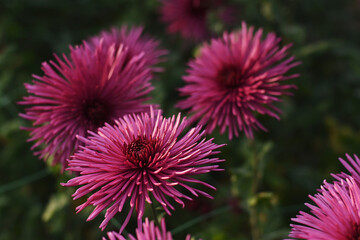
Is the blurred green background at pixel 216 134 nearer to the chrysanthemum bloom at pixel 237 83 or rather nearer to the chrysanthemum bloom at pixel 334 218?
the chrysanthemum bloom at pixel 237 83

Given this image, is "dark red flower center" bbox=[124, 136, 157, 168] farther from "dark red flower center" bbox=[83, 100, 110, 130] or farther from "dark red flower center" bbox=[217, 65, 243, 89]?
"dark red flower center" bbox=[217, 65, 243, 89]

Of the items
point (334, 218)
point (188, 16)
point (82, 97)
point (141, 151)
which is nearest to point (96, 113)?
point (82, 97)

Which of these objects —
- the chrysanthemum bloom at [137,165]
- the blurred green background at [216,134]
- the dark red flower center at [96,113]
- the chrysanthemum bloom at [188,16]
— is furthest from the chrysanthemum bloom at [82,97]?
the chrysanthemum bloom at [188,16]

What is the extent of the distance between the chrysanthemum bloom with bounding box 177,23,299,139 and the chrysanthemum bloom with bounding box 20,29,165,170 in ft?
0.43

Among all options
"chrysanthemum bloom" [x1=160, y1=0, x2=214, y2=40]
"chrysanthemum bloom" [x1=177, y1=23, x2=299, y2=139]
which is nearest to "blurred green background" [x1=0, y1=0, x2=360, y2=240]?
"chrysanthemum bloom" [x1=160, y1=0, x2=214, y2=40]

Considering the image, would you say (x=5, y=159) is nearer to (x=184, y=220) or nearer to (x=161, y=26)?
(x=184, y=220)

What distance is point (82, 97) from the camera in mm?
682

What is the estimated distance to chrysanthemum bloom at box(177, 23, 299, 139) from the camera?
0.72m

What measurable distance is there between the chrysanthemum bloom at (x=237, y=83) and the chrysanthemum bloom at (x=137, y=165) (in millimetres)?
175

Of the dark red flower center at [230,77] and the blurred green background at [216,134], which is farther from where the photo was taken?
the blurred green background at [216,134]

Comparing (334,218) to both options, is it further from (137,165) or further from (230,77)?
(230,77)

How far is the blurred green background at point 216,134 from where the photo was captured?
4.22 feet

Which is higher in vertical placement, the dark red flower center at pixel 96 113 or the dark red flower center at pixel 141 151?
the dark red flower center at pixel 96 113

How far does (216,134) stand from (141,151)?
0.66 meters
